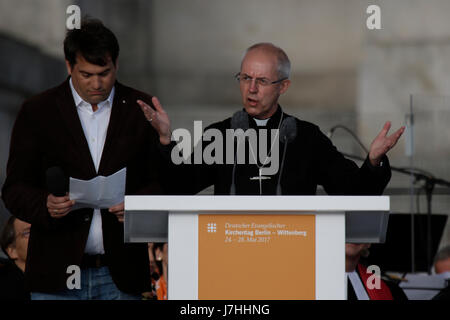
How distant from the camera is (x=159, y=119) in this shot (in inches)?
126

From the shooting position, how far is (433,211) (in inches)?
233

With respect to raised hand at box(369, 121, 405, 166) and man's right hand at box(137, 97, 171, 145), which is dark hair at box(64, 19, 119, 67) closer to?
man's right hand at box(137, 97, 171, 145)

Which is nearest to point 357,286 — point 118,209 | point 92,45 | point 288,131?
point 288,131

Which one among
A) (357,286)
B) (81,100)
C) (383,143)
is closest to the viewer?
(383,143)

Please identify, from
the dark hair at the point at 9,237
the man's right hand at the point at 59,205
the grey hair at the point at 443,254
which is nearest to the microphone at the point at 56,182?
the man's right hand at the point at 59,205

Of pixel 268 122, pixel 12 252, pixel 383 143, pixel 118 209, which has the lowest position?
pixel 12 252

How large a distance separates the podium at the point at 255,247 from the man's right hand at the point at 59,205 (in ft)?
2.07

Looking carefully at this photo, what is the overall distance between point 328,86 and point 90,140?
6.26 meters

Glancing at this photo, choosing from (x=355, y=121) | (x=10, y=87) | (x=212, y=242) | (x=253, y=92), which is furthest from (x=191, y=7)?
(x=212, y=242)

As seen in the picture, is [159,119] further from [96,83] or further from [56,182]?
[56,182]

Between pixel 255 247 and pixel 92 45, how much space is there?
1.29 m

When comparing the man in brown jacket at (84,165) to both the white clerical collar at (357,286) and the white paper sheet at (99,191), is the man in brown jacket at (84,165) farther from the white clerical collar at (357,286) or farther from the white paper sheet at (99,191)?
the white clerical collar at (357,286)

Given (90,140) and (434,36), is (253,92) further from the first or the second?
(434,36)

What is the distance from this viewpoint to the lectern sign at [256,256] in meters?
2.68
